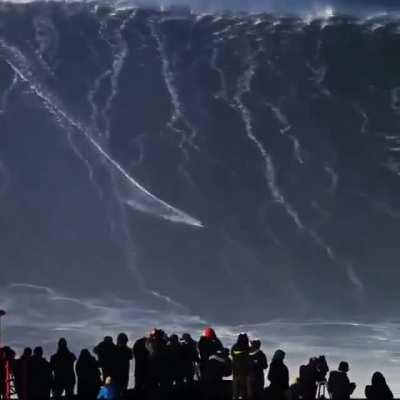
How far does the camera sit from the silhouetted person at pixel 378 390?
52.7ft

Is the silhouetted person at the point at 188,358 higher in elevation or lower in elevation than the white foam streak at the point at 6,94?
lower

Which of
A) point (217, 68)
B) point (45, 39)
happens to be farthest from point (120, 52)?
point (217, 68)

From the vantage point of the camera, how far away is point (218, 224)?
36.6 m

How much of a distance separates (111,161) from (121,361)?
63.8ft

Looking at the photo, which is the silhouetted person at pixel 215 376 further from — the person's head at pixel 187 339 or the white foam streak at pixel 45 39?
the white foam streak at pixel 45 39

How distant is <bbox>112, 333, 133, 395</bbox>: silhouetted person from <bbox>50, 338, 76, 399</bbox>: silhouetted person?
883mm

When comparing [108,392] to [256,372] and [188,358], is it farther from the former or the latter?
[256,372]

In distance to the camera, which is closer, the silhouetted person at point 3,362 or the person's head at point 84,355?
the silhouetted person at point 3,362

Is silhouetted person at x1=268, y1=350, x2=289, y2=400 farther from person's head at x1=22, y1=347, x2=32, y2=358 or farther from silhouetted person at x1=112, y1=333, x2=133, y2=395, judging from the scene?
person's head at x1=22, y1=347, x2=32, y2=358

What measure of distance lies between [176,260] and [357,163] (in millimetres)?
7984

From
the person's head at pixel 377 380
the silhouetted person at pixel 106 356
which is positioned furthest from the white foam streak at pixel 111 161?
the person's head at pixel 377 380

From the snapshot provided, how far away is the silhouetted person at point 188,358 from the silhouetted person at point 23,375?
2.75m

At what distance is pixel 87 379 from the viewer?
16.8 meters

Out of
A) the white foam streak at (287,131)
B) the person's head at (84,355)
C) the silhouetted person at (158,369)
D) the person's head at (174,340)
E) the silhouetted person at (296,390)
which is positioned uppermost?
the white foam streak at (287,131)
